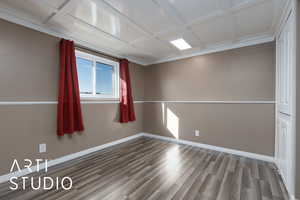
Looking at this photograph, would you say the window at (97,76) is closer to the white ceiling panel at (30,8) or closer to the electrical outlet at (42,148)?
the white ceiling panel at (30,8)

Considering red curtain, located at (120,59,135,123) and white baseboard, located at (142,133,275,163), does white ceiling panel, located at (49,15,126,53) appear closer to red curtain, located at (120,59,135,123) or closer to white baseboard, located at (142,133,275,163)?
red curtain, located at (120,59,135,123)

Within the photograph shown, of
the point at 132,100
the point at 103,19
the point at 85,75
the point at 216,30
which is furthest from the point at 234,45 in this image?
the point at 85,75

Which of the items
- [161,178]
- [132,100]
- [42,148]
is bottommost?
[161,178]

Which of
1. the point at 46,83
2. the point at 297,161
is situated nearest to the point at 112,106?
the point at 46,83

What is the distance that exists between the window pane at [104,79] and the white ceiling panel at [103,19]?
99cm

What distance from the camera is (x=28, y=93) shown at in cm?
192

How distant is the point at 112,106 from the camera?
10.3 ft

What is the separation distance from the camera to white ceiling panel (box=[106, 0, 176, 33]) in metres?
1.57

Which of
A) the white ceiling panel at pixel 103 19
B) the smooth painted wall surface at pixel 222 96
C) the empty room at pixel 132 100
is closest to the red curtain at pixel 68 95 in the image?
the empty room at pixel 132 100

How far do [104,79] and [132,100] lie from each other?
0.90m

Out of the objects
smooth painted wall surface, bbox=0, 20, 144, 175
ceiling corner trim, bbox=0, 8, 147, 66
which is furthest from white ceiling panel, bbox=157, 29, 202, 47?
smooth painted wall surface, bbox=0, 20, 144, 175

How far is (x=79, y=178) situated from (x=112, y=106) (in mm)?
1630

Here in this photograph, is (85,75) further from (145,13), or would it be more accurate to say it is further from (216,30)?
(216,30)

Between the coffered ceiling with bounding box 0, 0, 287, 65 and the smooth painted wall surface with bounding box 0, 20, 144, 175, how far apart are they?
251 mm
